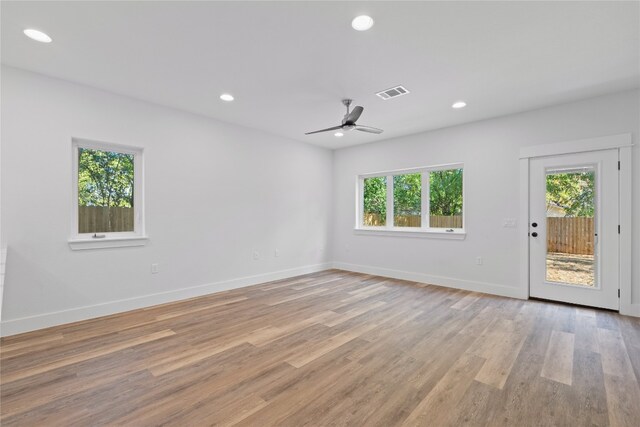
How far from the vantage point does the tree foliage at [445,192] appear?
5.08 m

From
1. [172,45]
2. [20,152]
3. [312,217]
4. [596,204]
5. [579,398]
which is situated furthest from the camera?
[312,217]

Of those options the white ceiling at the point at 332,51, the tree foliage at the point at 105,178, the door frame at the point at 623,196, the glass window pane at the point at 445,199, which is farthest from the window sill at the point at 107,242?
the door frame at the point at 623,196

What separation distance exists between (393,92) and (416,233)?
2773mm

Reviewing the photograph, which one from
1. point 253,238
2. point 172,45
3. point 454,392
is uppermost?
point 172,45

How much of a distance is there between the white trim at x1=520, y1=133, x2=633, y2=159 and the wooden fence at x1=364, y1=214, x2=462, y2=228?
1.41 metres

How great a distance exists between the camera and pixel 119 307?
3662mm

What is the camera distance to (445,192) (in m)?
5.23

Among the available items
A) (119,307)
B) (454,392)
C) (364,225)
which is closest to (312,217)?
(364,225)

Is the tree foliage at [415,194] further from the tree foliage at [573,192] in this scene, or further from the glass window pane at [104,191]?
the glass window pane at [104,191]

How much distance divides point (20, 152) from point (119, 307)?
2.02 meters

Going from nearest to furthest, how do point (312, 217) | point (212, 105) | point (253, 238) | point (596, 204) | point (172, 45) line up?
point (172, 45)
point (596, 204)
point (212, 105)
point (253, 238)
point (312, 217)

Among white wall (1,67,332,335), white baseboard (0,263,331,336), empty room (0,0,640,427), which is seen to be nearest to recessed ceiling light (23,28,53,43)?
empty room (0,0,640,427)

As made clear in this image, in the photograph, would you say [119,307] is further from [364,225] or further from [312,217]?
[364,225]

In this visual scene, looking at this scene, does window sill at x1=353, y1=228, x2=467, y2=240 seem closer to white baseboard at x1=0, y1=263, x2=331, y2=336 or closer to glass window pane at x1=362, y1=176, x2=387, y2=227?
glass window pane at x1=362, y1=176, x2=387, y2=227
